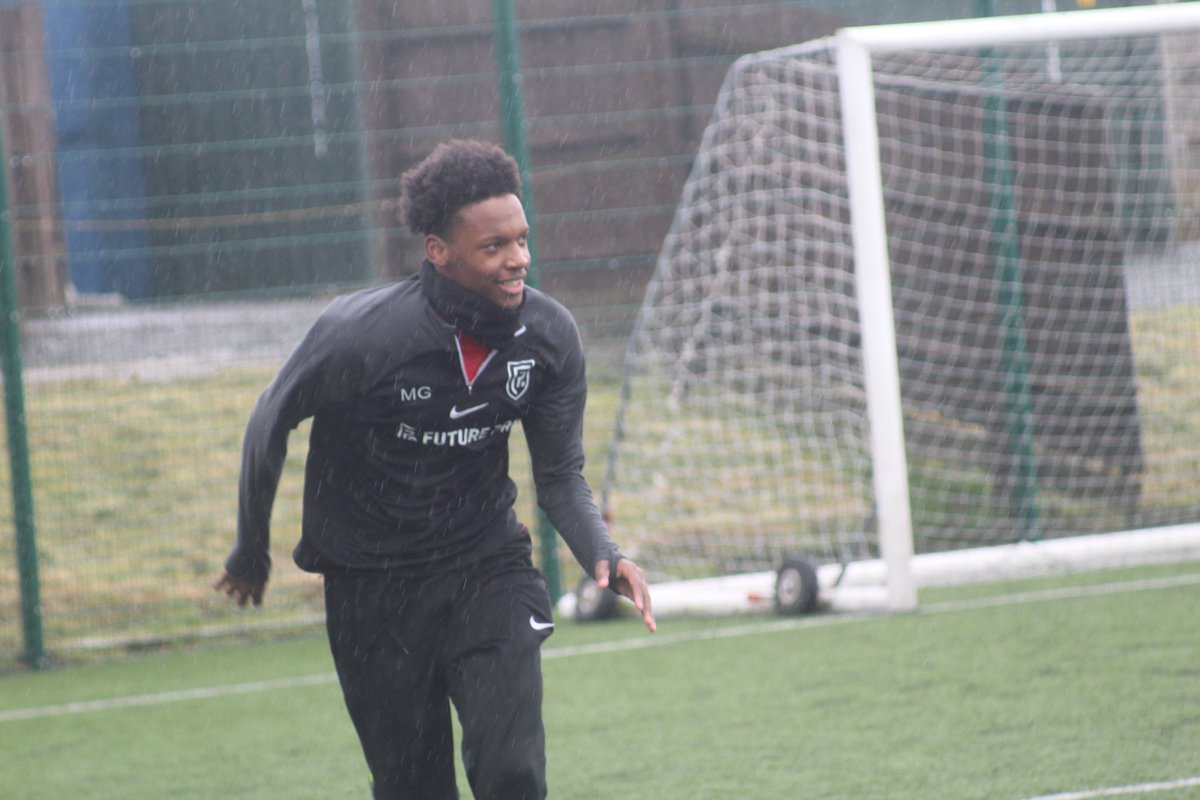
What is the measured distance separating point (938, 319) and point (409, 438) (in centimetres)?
579

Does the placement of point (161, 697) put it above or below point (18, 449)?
below

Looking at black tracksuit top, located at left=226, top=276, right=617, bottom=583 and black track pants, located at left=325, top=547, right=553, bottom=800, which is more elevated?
black tracksuit top, located at left=226, top=276, right=617, bottom=583

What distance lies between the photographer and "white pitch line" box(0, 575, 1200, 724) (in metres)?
6.56

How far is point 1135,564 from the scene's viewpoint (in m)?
7.95

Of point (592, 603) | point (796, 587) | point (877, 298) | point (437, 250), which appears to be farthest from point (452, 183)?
point (592, 603)

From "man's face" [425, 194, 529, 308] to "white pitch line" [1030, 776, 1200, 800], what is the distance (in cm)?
189

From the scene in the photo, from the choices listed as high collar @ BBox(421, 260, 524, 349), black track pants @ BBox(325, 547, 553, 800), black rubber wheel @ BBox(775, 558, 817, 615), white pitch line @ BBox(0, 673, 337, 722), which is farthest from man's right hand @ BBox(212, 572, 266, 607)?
black rubber wheel @ BBox(775, 558, 817, 615)

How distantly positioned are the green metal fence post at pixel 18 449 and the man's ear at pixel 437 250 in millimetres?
4761

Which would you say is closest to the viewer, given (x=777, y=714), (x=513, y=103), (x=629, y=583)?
(x=629, y=583)

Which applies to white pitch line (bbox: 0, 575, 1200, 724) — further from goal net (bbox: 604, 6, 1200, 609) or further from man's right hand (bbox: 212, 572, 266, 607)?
man's right hand (bbox: 212, 572, 266, 607)

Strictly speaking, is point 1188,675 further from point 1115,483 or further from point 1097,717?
point 1115,483

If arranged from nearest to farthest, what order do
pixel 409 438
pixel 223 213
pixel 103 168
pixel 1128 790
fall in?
pixel 409 438 → pixel 1128 790 → pixel 223 213 → pixel 103 168

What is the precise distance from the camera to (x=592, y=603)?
768 cm

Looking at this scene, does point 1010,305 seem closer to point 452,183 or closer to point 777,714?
point 777,714
